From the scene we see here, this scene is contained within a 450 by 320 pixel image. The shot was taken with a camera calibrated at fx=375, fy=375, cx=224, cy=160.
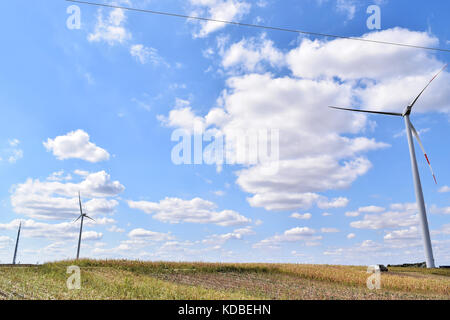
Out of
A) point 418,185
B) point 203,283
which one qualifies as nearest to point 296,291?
point 203,283

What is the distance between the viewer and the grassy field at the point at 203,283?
2266 centimetres

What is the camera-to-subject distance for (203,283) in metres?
31.5

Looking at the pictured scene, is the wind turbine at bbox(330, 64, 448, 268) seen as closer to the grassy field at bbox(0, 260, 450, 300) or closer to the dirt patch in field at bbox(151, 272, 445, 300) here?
the grassy field at bbox(0, 260, 450, 300)

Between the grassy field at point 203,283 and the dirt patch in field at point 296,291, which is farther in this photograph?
the dirt patch in field at point 296,291

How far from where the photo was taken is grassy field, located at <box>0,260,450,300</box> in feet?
74.3

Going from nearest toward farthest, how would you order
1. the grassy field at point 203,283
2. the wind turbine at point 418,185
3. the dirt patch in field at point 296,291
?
the grassy field at point 203,283 < the dirt patch in field at point 296,291 < the wind turbine at point 418,185

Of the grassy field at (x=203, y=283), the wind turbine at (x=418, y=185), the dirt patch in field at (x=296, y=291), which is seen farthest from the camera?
the wind turbine at (x=418, y=185)

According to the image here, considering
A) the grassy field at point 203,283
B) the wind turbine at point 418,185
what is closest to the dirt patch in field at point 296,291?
the grassy field at point 203,283

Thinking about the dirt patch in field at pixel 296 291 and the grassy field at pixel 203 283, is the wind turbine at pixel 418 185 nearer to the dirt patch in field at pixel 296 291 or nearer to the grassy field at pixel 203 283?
the grassy field at pixel 203 283

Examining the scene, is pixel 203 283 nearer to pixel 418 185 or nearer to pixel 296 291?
pixel 296 291

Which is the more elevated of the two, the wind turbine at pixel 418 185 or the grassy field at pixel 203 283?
the wind turbine at pixel 418 185
